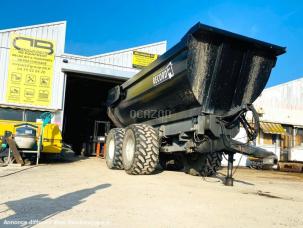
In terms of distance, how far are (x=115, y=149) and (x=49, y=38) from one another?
7.57 m

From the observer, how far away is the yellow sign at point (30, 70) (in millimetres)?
14070

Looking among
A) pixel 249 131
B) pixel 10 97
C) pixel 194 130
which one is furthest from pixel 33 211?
pixel 10 97

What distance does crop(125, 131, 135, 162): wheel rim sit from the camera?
8.50 metres

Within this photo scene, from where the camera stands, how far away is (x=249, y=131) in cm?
763

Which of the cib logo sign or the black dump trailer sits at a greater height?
the cib logo sign

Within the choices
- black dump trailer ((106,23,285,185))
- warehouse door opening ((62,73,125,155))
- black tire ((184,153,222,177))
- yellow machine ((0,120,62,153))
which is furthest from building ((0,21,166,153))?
black tire ((184,153,222,177))

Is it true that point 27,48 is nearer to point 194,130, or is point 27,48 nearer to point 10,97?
point 10,97

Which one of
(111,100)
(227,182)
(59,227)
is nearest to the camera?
(59,227)

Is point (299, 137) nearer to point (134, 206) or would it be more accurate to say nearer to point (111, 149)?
point (111, 149)

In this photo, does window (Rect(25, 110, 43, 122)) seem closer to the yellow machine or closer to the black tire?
the yellow machine

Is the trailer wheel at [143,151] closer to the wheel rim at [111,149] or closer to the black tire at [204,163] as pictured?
the black tire at [204,163]

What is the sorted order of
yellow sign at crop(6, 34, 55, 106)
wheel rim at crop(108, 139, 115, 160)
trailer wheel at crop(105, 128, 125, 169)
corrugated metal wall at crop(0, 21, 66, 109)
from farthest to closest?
1. yellow sign at crop(6, 34, 55, 106)
2. corrugated metal wall at crop(0, 21, 66, 109)
3. wheel rim at crop(108, 139, 115, 160)
4. trailer wheel at crop(105, 128, 125, 169)

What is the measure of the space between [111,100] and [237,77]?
6.42 m

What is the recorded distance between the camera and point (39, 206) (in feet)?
15.0
